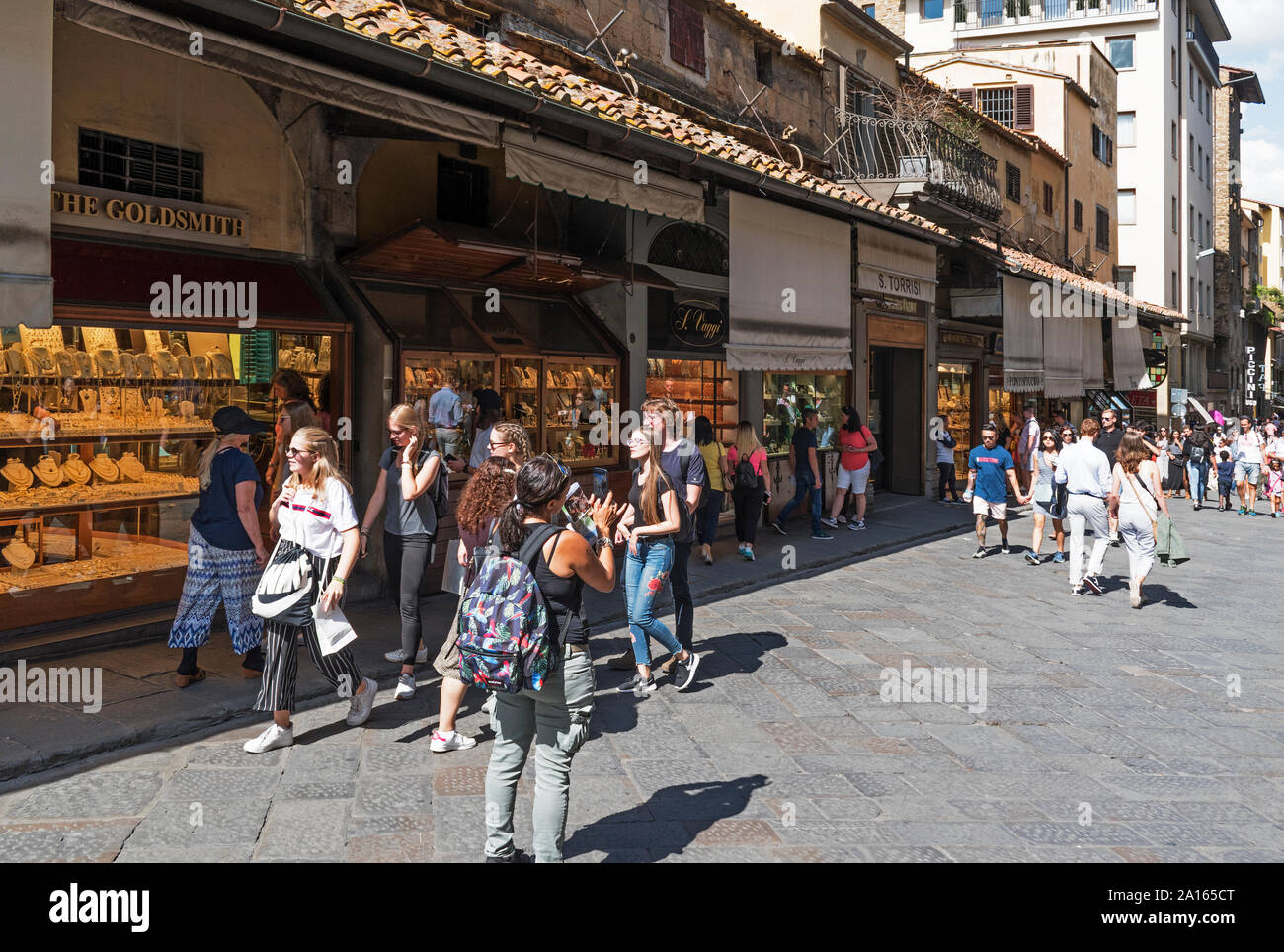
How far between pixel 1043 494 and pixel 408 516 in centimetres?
865

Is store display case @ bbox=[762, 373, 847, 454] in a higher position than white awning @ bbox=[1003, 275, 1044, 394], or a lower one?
lower

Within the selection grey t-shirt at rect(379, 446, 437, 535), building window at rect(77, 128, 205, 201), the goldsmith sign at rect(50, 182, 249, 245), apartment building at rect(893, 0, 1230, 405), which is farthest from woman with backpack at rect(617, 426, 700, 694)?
apartment building at rect(893, 0, 1230, 405)

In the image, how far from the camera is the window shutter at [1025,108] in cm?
2870

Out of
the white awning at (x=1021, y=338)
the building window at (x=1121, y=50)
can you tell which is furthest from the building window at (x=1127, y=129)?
the white awning at (x=1021, y=338)

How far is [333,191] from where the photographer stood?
9242mm

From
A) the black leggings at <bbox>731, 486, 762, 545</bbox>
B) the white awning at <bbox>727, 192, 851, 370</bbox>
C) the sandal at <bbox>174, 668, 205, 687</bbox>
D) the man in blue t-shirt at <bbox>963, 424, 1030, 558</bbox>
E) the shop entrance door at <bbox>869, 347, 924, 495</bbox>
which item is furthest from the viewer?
the shop entrance door at <bbox>869, 347, 924, 495</bbox>

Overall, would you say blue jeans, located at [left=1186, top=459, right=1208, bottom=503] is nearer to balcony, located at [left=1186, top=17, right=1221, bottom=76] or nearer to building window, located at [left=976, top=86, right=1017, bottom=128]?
building window, located at [left=976, top=86, right=1017, bottom=128]

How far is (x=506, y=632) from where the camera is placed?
150 inches

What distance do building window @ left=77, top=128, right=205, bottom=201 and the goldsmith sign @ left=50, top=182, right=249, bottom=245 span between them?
14 cm

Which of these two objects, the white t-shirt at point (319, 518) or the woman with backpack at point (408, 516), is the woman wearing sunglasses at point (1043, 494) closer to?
the woman with backpack at point (408, 516)

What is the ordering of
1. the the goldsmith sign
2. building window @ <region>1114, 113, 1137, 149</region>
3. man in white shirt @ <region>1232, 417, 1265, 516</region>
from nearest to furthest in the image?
the the goldsmith sign → man in white shirt @ <region>1232, 417, 1265, 516</region> → building window @ <region>1114, 113, 1137, 149</region>

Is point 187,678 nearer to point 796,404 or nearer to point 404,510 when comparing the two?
point 404,510

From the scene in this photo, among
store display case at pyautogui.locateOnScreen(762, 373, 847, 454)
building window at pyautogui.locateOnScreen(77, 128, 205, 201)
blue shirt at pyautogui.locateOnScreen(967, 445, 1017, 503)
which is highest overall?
building window at pyautogui.locateOnScreen(77, 128, 205, 201)

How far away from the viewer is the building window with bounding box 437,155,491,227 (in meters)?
10.4
